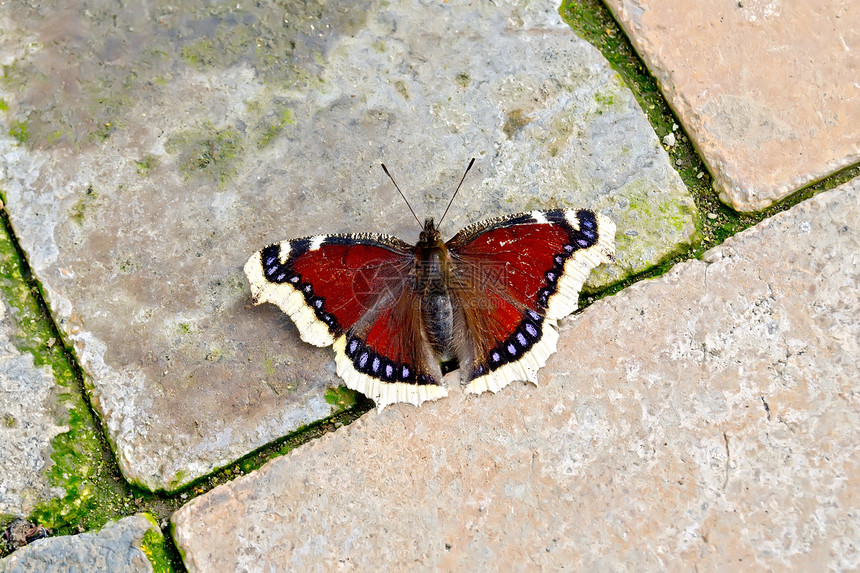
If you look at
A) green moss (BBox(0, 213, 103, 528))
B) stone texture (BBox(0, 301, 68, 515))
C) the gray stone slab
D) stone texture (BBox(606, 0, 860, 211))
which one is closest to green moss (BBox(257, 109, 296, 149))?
the gray stone slab

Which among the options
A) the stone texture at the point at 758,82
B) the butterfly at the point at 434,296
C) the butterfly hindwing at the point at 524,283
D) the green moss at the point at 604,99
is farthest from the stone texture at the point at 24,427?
the stone texture at the point at 758,82

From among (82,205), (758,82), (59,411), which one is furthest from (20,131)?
(758,82)

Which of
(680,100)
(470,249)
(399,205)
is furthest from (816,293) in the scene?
(399,205)

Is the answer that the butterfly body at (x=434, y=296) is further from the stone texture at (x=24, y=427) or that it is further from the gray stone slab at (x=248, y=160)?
the stone texture at (x=24, y=427)

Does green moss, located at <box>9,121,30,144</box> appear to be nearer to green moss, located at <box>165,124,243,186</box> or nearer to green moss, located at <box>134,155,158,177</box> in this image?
green moss, located at <box>134,155,158,177</box>

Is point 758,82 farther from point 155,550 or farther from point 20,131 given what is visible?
point 20,131

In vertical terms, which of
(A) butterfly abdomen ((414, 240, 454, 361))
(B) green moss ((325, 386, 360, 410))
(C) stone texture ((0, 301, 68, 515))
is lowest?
(C) stone texture ((0, 301, 68, 515))

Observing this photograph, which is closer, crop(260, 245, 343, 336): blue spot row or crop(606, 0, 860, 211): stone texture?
Answer: crop(260, 245, 343, 336): blue spot row
